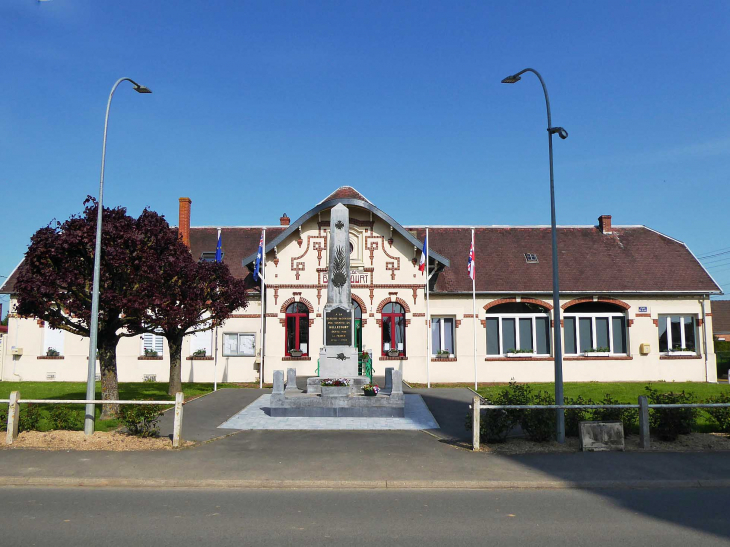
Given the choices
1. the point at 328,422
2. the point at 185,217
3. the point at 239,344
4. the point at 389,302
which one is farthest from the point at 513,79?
the point at 185,217

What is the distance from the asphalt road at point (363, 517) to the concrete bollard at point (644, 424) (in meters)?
2.43

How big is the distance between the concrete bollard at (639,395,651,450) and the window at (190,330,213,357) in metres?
20.5

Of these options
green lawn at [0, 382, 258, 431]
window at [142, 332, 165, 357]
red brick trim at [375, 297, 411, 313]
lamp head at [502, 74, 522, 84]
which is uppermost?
lamp head at [502, 74, 522, 84]

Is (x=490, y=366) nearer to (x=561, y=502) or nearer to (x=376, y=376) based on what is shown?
(x=376, y=376)

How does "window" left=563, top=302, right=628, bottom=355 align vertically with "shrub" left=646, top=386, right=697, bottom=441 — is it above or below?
above

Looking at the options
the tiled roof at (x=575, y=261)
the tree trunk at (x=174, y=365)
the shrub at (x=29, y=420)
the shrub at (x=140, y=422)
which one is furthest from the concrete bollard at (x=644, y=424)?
the tiled roof at (x=575, y=261)

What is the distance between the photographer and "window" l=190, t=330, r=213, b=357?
2764cm

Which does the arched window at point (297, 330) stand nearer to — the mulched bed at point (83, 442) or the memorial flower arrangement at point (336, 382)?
the memorial flower arrangement at point (336, 382)

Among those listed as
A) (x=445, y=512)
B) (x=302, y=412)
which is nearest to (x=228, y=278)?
(x=302, y=412)

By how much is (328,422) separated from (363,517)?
25.3 ft

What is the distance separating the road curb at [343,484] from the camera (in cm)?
912

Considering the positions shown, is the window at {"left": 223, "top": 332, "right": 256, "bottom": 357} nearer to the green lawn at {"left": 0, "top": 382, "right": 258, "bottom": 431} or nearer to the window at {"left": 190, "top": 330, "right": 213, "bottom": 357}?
the window at {"left": 190, "top": 330, "right": 213, "bottom": 357}

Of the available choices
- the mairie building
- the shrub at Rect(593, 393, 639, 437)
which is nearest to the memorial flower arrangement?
the shrub at Rect(593, 393, 639, 437)

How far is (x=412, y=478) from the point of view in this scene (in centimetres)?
943
